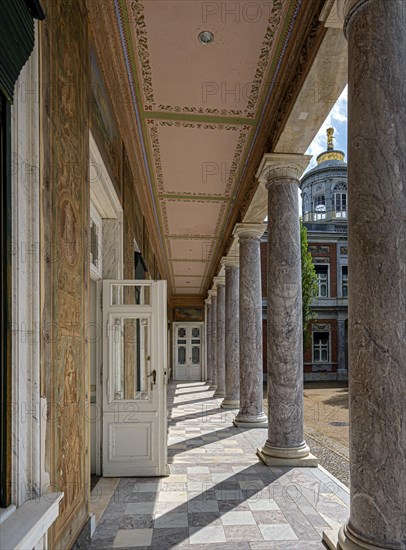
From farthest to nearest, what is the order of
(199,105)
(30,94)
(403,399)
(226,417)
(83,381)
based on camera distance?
(226,417)
(199,105)
(83,381)
(403,399)
(30,94)

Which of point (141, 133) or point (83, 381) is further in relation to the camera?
point (141, 133)

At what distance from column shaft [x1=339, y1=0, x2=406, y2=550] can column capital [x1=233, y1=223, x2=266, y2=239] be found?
5977 millimetres

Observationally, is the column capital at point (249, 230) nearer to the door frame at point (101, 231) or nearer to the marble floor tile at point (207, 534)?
the door frame at point (101, 231)

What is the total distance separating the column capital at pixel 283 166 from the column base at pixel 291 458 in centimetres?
350

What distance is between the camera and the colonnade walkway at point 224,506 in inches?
142

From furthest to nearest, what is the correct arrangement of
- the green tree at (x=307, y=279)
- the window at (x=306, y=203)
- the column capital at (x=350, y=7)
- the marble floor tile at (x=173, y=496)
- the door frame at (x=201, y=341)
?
1. the window at (x=306, y=203)
2. the door frame at (x=201, y=341)
3. the green tree at (x=307, y=279)
4. the marble floor tile at (x=173, y=496)
5. the column capital at (x=350, y=7)

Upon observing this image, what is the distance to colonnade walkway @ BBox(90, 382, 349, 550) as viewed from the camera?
11.9ft

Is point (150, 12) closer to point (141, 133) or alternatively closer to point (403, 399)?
point (141, 133)

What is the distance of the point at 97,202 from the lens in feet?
17.6

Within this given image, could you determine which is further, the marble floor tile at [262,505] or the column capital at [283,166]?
the column capital at [283,166]

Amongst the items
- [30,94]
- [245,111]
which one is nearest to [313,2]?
[245,111]

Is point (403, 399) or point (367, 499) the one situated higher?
point (403, 399)

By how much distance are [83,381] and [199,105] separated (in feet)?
12.4

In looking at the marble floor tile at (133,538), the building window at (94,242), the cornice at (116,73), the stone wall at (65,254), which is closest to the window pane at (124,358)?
the building window at (94,242)
